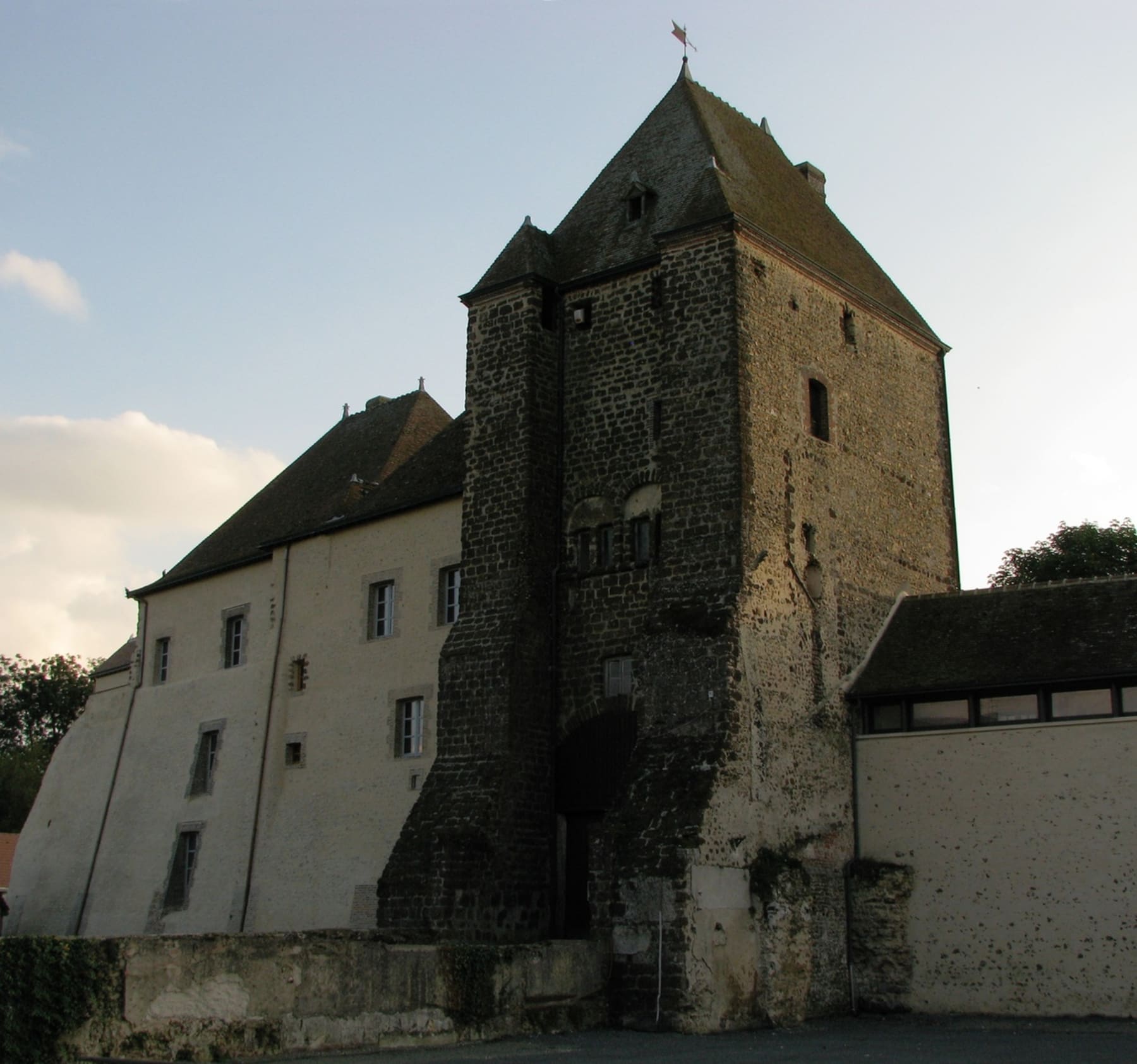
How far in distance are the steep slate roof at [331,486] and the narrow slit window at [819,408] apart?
6.32m

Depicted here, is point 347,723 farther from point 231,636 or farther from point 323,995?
point 323,995

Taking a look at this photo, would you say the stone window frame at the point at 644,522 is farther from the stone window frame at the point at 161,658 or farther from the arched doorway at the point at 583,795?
→ the stone window frame at the point at 161,658

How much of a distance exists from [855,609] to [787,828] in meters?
3.66

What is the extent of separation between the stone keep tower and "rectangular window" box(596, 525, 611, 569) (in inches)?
1.2

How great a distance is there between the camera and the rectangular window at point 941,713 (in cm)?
1809

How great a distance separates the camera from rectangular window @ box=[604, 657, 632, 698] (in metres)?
18.6

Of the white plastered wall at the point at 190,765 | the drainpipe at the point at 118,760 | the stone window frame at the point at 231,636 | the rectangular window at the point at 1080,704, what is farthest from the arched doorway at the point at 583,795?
the drainpipe at the point at 118,760

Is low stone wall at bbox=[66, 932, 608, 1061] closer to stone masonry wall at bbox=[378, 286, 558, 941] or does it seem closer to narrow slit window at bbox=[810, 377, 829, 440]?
stone masonry wall at bbox=[378, 286, 558, 941]

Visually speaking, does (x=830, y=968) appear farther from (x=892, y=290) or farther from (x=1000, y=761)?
(x=892, y=290)

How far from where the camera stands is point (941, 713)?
18297 mm

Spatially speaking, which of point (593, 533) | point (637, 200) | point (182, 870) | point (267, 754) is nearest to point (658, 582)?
point (593, 533)

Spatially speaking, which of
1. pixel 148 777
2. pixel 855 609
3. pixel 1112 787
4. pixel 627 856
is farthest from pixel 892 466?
pixel 148 777

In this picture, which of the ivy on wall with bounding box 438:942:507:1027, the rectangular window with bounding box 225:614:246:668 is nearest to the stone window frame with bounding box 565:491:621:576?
the ivy on wall with bounding box 438:942:507:1027

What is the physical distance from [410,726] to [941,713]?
795cm
